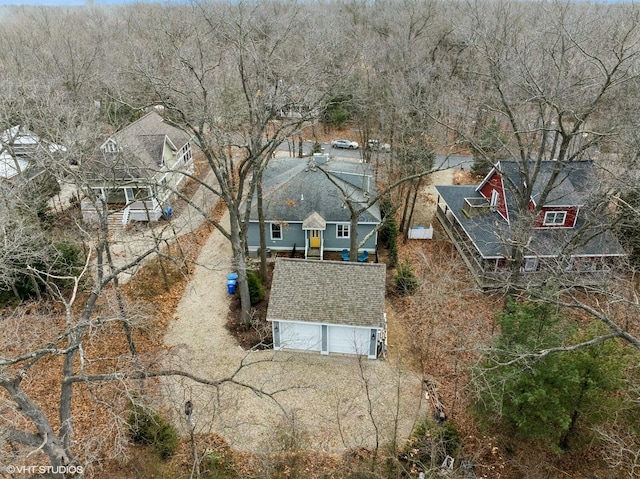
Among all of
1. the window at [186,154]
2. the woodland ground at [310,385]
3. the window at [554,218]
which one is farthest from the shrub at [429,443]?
the window at [186,154]

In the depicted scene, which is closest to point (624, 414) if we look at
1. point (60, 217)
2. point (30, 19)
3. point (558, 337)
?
point (558, 337)

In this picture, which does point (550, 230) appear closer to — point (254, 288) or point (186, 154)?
point (254, 288)

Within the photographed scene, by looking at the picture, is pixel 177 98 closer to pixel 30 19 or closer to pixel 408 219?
pixel 408 219

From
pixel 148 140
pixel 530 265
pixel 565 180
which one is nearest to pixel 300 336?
pixel 530 265

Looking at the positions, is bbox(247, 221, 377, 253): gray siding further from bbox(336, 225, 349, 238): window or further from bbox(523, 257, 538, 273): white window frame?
bbox(523, 257, 538, 273): white window frame

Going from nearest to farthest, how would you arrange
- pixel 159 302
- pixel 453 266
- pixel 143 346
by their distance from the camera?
pixel 143 346, pixel 159 302, pixel 453 266

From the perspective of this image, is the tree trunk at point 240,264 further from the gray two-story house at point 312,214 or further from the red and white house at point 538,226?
the red and white house at point 538,226

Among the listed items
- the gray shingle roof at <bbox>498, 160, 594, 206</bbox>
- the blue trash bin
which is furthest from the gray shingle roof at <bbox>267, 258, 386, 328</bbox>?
the gray shingle roof at <bbox>498, 160, 594, 206</bbox>
